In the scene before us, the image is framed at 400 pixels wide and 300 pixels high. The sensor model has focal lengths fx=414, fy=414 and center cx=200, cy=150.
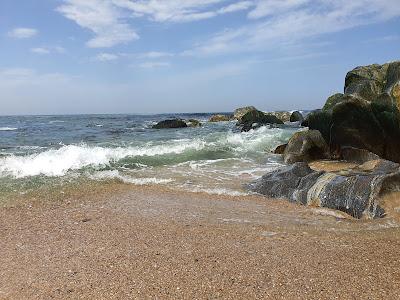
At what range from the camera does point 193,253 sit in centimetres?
455

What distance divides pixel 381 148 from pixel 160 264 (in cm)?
820

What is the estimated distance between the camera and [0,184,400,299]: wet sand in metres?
3.71

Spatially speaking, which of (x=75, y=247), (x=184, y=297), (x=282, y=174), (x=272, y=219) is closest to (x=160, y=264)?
(x=184, y=297)

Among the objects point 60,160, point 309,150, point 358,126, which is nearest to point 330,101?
point 309,150

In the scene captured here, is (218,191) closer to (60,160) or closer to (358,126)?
(358,126)

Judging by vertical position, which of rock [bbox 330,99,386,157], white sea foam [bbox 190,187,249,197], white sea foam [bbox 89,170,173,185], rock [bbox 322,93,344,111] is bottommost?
white sea foam [bbox 190,187,249,197]

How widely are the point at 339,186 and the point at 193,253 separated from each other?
347cm

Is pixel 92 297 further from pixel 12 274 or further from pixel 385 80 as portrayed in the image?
pixel 385 80

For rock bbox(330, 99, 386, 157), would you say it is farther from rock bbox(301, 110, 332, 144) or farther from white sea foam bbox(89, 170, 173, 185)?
white sea foam bbox(89, 170, 173, 185)

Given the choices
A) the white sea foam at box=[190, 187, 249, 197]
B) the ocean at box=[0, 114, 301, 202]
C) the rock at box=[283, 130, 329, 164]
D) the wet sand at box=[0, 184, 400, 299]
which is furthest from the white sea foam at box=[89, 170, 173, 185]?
the rock at box=[283, 130, 329, 164]

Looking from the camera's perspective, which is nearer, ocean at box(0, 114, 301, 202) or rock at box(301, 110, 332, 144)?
ocean at box(0, 114, 301, 202)

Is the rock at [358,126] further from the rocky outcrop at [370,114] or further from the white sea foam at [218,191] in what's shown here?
the white sea foam at [218,191]

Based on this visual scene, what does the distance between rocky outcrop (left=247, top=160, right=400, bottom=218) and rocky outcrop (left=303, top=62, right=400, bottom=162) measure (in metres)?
2.42

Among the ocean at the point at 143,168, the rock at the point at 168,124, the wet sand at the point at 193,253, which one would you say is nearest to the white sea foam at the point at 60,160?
the ocean at the point at 143,168
